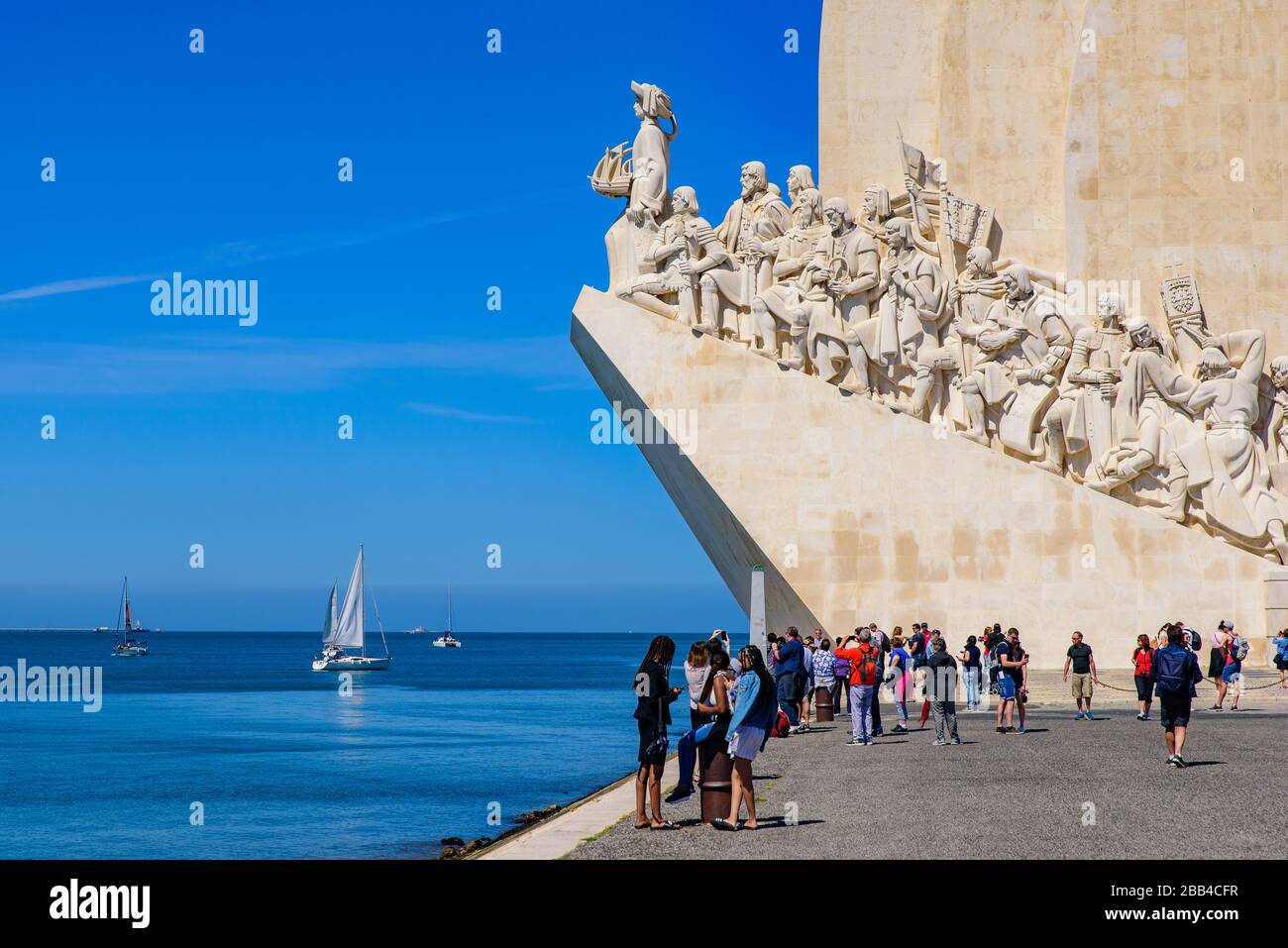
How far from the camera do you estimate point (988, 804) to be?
792cm

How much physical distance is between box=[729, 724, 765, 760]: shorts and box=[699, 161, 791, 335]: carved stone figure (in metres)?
11.0

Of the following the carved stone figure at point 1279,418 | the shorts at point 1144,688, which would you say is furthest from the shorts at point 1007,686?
the carved stone figure at point 1279,418

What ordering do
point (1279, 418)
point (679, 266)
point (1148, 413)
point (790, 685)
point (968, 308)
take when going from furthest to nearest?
point (679, 266) → point (968, 308) → point (1279, 418) → point (1148, 413) → point (790, 685)

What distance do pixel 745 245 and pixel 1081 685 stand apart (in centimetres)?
754

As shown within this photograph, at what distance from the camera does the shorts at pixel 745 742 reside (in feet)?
24.2

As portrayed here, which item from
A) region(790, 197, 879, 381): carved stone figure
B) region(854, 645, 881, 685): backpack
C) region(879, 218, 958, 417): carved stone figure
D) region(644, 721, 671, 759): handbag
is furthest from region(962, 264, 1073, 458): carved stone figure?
region(644, 721, 671, 759): handbag

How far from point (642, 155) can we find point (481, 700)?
2159 centimetres

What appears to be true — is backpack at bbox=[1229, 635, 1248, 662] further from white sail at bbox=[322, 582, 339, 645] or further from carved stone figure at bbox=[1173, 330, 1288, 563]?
white sail at bbox=[322, 582, 339, 645]

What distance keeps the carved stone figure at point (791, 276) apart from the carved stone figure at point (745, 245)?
0.38 ft

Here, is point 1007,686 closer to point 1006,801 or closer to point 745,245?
point 1006,801

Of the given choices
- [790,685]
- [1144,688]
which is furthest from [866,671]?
[1144,688]

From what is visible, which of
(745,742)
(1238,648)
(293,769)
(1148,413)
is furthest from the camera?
(293,769)
